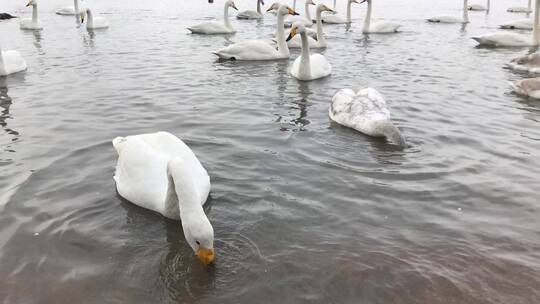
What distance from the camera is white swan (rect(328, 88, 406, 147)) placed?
318 inches

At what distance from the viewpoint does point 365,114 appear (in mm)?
8688

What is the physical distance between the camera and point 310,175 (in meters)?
6.84

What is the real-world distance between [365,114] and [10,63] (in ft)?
32.3

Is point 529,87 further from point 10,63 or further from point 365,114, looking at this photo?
point 10,63

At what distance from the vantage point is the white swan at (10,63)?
1304 centimetres

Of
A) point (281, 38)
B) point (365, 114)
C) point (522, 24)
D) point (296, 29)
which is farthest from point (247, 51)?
point (522, 24)

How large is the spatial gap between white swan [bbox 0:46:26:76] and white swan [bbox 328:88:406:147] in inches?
346

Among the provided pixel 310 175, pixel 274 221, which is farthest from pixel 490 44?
pixel 274 221

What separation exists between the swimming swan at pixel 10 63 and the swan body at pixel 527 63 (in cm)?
1368

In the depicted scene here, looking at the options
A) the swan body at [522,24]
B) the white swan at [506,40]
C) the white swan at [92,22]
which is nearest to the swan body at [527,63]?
the white swan at [506,40]

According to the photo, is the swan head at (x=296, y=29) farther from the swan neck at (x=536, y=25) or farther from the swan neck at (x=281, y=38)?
the swan neck at (x=536, y=25)

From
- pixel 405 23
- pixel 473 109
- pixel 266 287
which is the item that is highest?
pixel 405 23

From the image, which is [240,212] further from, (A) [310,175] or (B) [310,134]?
(B) [310,134]

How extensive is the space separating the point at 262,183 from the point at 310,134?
2.29 metres
